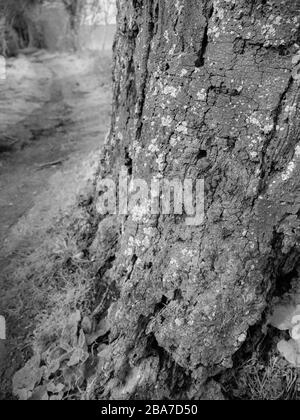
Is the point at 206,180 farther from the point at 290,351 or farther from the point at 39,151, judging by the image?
the point at 39,151

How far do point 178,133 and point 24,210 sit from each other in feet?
9.92

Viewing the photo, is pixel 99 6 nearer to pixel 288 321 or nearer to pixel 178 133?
pixel 178 133

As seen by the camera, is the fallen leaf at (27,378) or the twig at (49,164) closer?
the fallen leaf at (27,378)

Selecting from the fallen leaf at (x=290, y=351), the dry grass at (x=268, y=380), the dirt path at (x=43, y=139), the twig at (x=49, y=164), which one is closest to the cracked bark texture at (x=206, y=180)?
the dry grass at (x=268, y=380)

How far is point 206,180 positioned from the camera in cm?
224

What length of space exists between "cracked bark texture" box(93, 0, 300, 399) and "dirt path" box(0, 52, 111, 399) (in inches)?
56.4

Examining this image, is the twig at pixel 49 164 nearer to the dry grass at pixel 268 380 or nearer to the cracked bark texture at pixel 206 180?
the cracked bark texture at pixel 206 180

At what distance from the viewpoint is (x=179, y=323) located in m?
2.37

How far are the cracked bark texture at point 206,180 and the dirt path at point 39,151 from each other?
56.4 inches

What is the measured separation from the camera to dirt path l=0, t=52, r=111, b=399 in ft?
13.0

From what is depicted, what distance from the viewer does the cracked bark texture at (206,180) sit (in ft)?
6.40

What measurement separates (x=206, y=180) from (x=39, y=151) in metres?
4.47

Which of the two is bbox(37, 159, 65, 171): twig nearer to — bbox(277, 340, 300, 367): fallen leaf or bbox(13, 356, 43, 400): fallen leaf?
bbox(13, 356, 43, 400): fallen leaf

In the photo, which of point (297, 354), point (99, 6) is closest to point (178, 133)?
point (297, 354)
